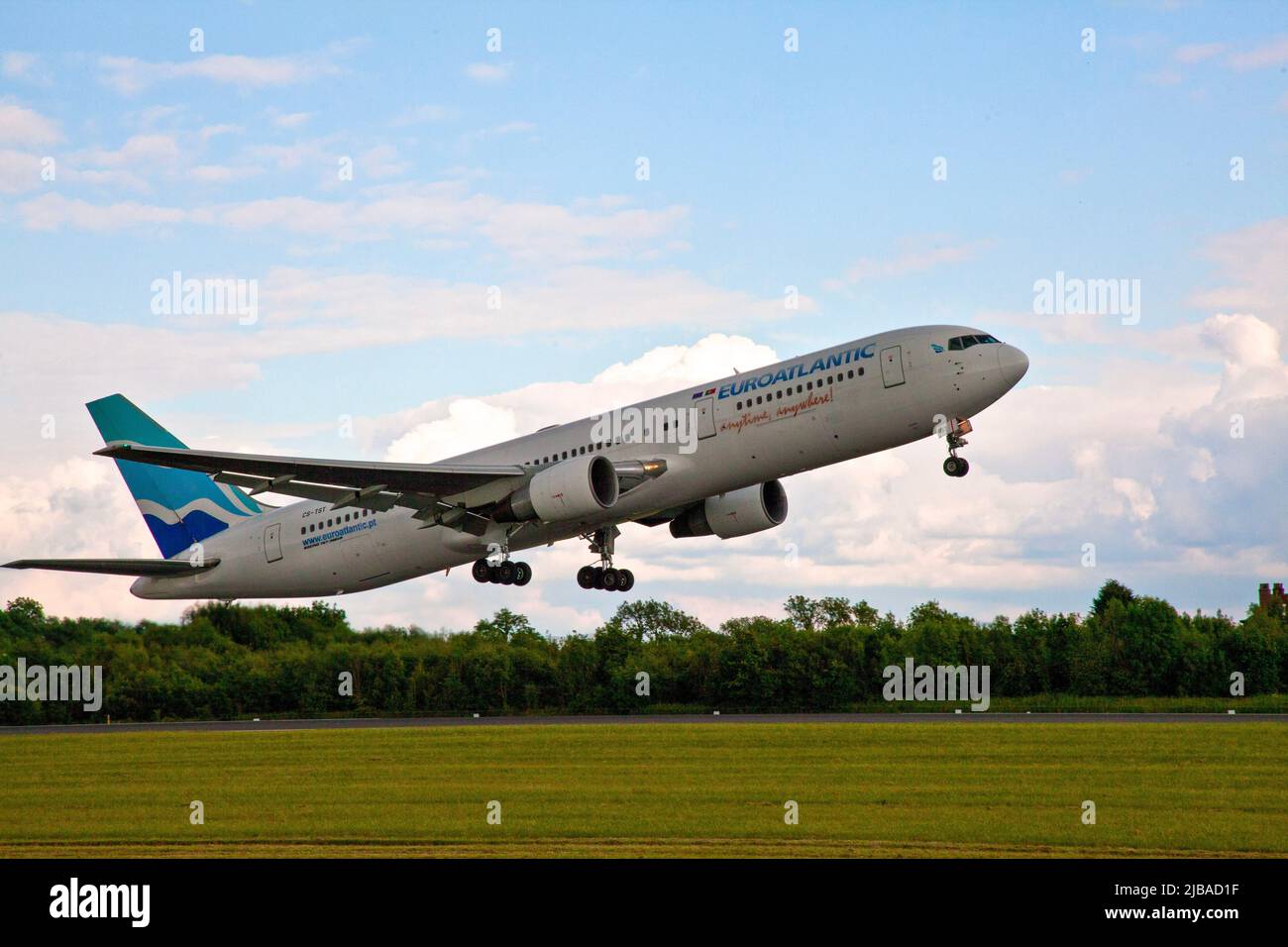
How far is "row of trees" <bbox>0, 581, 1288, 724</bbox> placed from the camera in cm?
6388

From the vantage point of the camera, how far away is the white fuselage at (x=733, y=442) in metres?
33.1

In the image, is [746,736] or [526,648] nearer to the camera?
[746,736]

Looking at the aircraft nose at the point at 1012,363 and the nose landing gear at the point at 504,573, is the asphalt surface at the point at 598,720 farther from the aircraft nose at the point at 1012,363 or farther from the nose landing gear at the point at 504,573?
the aircraft nose at the point at 1012,363

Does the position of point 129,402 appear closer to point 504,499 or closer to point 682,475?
point 504,499

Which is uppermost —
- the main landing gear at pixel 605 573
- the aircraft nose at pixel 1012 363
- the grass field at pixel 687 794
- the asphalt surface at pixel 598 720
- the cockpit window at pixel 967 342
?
the cockpit window at pixel 967 342

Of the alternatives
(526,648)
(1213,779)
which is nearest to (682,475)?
(1213,779)

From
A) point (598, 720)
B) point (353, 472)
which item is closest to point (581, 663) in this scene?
point (598, 720)

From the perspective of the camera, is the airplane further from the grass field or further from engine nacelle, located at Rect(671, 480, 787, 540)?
the grass field

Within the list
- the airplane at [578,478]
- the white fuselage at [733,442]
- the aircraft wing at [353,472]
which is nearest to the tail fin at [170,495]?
the airplane at [578,478]

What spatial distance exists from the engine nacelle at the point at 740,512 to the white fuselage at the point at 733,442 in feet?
13.0

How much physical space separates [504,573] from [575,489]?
5.80 m

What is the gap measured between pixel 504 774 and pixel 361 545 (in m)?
10.3

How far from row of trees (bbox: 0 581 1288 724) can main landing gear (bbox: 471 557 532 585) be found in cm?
2386

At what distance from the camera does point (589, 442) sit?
3800 centimetres
